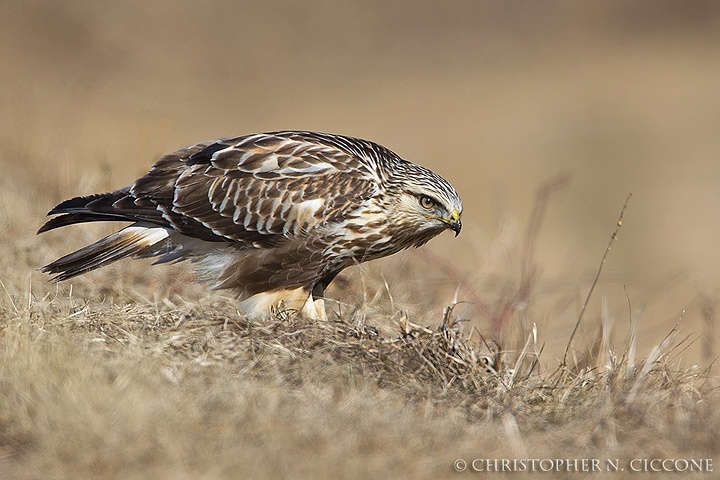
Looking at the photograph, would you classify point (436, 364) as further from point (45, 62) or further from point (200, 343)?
point (45, 62)

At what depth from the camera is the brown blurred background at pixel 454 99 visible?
36.7 feet

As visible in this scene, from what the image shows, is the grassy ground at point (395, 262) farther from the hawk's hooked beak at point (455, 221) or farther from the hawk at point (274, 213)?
the hawk's hooked beak at point (455, 221)

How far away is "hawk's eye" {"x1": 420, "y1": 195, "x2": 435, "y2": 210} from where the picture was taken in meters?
4.99

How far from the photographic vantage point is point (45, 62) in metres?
14.4

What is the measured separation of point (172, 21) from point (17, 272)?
13.9m

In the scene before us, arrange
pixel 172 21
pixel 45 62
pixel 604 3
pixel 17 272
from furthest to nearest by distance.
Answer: pixel 604 3, pixel 172 21, pixel 45 62, pixel 17 272

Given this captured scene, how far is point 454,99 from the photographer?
18.0m

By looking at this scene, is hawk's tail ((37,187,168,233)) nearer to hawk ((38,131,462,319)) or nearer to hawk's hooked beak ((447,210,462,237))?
hawk ((38,131,462,319))

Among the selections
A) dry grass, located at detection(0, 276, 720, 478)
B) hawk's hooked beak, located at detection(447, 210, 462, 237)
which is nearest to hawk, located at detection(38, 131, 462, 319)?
hawk's hooked beak, located at detection(447, 210, 462, 237)

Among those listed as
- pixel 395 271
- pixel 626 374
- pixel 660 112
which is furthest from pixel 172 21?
pixel 626 374

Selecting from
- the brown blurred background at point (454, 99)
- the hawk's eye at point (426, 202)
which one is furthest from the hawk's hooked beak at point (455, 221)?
the brown blurred background at point (454, 99)

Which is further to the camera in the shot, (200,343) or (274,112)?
(274,112)

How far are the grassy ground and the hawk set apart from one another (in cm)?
27

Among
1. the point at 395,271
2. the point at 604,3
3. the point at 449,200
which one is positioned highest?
the point at 604,3
